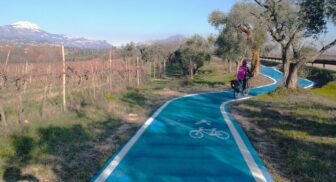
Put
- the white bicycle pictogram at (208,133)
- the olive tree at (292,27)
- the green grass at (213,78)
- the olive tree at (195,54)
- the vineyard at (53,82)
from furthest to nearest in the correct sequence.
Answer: the olive tree at (195,54)
the green grass at (213,78)
the olive tree at (292,27)
the vineyard at (53,82)
the white bicycle pictogram at (208,133)

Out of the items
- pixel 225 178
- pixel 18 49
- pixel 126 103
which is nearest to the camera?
pixel 225 178

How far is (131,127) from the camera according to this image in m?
11.8

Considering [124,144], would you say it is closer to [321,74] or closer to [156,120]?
[156,120]

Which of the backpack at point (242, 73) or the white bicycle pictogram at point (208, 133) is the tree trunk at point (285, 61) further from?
the white bicycle pictogram at point (208, 133)

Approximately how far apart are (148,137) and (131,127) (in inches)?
69.5

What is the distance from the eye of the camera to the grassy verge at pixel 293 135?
716cm

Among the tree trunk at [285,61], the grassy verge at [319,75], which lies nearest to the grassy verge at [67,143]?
the tree trunk at [285,61]

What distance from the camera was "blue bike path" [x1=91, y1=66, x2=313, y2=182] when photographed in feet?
22.4

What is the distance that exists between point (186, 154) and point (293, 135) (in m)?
3.39

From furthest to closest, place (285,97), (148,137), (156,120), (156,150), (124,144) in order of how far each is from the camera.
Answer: (285,97) → (156,120) → (148,137) → (124,144) → (156,150)

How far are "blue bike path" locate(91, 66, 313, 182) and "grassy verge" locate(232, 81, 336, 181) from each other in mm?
Result: 367

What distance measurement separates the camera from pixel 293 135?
10.2 m

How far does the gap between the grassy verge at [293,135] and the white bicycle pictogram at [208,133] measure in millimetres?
701

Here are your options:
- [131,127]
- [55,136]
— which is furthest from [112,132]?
[55,136]
